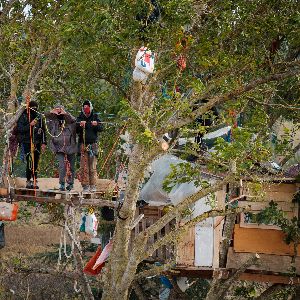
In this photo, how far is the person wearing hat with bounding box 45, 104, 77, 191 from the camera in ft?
39.4

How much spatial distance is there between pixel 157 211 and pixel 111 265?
9.41 ft

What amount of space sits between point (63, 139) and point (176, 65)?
9.19ft

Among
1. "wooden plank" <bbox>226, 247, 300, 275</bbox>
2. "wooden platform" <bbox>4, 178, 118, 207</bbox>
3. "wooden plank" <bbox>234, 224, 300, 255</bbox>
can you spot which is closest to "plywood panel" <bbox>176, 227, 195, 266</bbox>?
"wooden plank" <bbox>226, 247, 300, 275</bbox>

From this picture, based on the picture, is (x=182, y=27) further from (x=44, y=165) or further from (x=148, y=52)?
(x=44, y=165)

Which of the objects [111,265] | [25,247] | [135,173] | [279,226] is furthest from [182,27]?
[25,247]

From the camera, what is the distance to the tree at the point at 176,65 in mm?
10469

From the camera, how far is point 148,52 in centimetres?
1098

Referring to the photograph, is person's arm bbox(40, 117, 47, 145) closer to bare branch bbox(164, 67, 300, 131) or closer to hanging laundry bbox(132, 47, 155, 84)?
hanging laundry bbox(132, 47, 155, 84)

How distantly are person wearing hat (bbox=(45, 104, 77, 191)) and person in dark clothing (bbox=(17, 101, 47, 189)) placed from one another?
27cm

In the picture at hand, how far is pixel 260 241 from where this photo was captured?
48.5 feet

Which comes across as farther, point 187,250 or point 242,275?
point 242,275

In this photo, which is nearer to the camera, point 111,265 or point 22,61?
point 111,265

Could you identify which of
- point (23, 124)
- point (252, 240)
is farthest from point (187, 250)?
point (23, 124)

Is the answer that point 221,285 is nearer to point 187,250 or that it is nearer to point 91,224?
point 187,250
